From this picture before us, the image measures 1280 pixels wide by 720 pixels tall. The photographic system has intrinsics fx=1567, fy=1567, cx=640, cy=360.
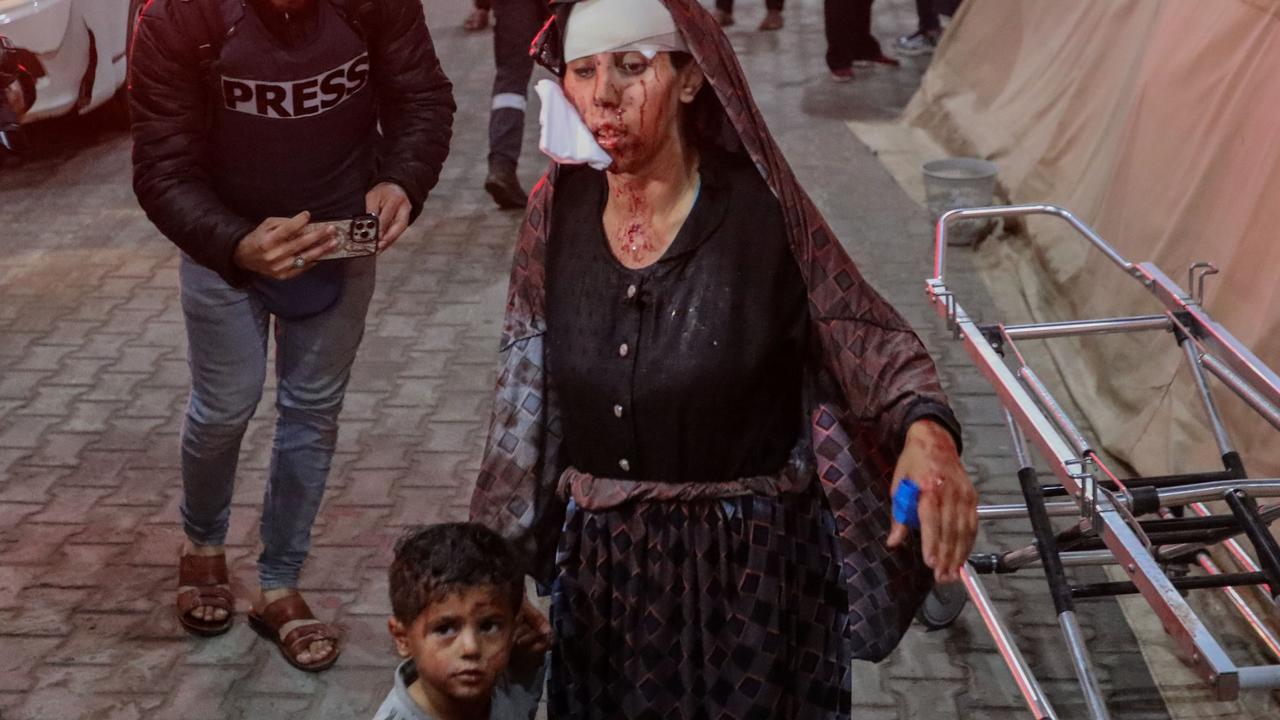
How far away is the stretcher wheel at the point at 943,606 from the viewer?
433 cm

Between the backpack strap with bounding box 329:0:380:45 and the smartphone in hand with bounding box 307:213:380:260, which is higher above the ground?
the backpack strap with bounding box 329:0:380:45

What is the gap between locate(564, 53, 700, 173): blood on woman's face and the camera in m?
2.63

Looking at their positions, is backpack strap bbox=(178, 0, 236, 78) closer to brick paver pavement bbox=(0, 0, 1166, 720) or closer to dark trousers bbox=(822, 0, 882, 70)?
brick paver pavement bbox=(0, 0, 1166, 720)

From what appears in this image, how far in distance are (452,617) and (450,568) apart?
0.09 m

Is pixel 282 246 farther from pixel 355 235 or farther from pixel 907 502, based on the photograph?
pixel 907 502

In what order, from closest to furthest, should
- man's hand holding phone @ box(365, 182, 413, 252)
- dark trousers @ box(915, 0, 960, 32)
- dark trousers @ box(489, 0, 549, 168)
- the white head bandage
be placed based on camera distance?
1. the white head bandage
2. man's hand holding phone @ box(365, 182, 413, 252)
3. dark trousers @ box(489, 0, 549, 168)
4. dark trousers @ box(915, 0, 960, 32)

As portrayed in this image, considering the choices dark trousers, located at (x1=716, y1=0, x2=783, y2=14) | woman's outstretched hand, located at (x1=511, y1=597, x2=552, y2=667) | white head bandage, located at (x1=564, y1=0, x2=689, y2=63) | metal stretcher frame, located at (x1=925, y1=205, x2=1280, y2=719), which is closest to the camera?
white head bandage, located at (x1=564, y1=0, x2=689, y2=63)

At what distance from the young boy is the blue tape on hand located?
2.37 feet

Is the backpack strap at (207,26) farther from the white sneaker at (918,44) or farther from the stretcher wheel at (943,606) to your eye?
the white sneaker at (918,44)

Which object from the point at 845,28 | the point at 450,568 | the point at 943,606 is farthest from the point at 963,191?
the point at 450,568

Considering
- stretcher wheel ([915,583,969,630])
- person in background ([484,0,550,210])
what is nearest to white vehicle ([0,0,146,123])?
person in background ([484,0,550,210])

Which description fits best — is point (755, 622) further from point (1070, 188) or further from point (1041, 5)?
point (1041, 5)

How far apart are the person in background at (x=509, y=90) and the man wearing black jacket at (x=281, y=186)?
142 inches

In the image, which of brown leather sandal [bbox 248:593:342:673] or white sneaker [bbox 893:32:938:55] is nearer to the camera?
brown leather sandal [bbox 248:593:342:673]
